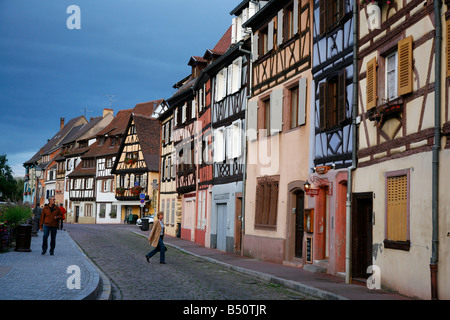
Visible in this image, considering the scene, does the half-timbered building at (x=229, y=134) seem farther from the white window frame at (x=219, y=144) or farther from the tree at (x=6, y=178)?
the tree at (x=6, y=178)

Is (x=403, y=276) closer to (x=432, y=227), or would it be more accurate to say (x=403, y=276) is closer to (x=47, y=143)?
(x=432, y=227)

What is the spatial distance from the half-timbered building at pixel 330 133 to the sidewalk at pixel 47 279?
6315mm

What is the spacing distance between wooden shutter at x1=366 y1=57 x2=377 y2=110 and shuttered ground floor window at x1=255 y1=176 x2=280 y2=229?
7.18m

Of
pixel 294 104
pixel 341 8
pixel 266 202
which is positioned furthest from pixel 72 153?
pixel 341 8

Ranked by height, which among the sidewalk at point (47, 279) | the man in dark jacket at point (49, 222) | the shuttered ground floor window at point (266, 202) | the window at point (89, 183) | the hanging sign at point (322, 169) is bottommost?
the sidewalk at point (47, 279)

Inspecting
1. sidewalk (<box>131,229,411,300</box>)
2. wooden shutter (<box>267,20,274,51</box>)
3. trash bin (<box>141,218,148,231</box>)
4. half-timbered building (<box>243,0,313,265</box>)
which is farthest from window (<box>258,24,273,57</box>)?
trash bin (<box>141,218,148,231</box>)

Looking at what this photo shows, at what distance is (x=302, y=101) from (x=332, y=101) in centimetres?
201

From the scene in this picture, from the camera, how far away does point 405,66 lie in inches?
482

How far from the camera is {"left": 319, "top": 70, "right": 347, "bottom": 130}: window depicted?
1584 centimetres

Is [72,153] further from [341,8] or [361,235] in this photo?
[361,235]

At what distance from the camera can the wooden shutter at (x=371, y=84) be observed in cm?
1377

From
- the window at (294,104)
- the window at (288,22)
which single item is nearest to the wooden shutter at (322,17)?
the window at (288,22)

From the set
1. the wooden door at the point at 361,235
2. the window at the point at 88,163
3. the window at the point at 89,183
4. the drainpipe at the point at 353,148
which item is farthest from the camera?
the window at the point at 88,163
